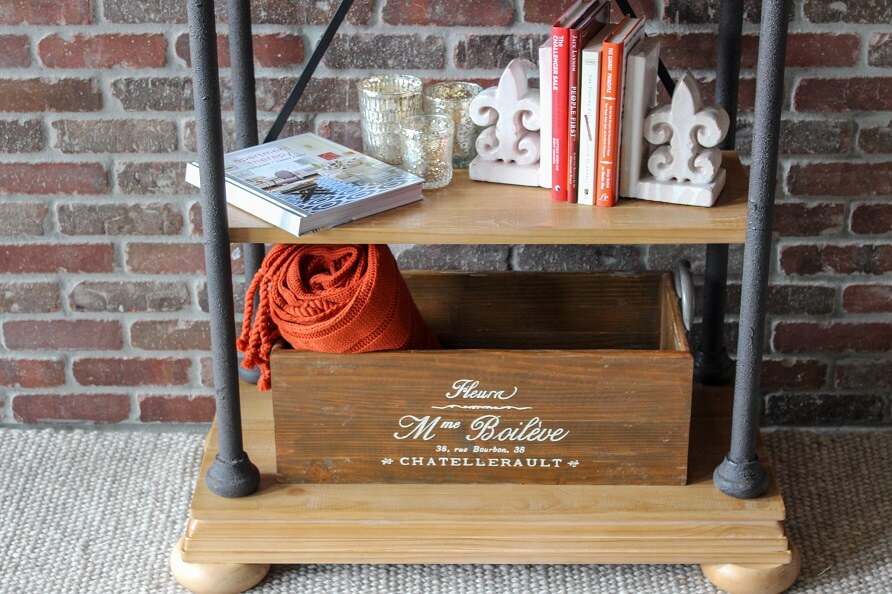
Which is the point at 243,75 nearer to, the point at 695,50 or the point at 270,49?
the point at 270,49

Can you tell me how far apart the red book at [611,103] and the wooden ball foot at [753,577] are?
0.50 metres

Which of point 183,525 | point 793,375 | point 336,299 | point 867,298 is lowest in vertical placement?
point 183,525

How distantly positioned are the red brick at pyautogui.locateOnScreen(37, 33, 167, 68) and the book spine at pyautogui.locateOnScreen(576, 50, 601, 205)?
67cm

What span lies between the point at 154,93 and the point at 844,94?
1.03 m

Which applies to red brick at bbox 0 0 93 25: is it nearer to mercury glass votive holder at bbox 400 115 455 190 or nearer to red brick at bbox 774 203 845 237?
mercury glass votive holder at bbox 400 115 455 190

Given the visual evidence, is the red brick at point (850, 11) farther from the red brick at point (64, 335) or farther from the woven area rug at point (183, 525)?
the red brick at point (64, 335)

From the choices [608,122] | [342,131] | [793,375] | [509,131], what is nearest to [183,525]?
[342,131]

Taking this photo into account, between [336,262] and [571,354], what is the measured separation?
0.33 m

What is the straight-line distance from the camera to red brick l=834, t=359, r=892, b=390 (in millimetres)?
1879

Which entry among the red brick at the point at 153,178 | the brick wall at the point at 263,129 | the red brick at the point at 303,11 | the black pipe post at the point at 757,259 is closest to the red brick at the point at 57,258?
the brick wall at the point at 263,129

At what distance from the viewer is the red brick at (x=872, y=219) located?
176 cm

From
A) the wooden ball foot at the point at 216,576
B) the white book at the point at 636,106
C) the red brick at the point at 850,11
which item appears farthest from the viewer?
the red brick at the point at 850,11

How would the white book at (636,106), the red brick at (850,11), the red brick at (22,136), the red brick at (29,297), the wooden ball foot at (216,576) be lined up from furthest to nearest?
1. the red brick at (29,297)
2. the red brick at (22,136)
3. the red brick at (850,11)
4. the wooden ball foot at (216,576)
5. the white book at (636,106)

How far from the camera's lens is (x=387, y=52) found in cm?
171
